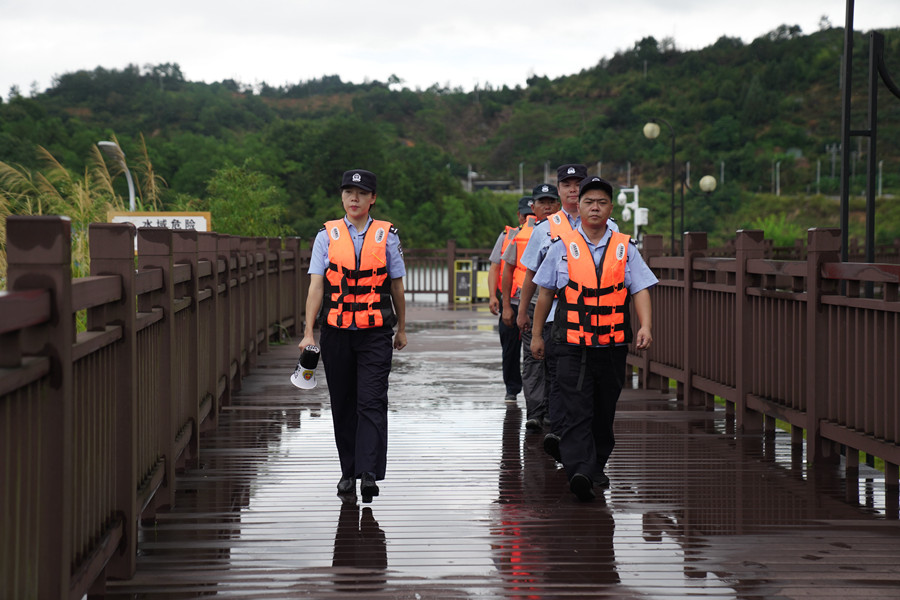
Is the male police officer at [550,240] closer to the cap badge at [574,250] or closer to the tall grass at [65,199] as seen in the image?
the cap badge at [574,250]

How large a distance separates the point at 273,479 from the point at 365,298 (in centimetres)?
144

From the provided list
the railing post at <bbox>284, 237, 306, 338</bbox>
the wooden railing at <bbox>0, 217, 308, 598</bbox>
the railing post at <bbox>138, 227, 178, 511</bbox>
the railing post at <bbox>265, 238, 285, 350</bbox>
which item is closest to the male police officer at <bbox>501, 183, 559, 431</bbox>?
the wooden railing at <bbox>0, 217, 308, 598</bbox>

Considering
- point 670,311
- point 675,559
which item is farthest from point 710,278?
point 675,559

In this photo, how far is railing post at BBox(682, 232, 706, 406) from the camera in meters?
10.2

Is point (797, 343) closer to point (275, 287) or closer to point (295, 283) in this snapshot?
point (275, 287)

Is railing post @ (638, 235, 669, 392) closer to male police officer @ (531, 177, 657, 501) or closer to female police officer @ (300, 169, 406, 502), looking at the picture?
male police officer @ (531, 177, 657, 501)

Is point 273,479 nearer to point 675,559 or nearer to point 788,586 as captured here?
point 675,559

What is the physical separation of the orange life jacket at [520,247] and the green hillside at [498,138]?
6.05m

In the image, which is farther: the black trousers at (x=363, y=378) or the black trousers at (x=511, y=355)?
the black trousers at (x=511, y=355)

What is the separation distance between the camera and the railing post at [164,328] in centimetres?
595

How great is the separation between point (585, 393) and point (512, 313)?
2.75 m

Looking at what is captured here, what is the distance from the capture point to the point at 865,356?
6633 mm

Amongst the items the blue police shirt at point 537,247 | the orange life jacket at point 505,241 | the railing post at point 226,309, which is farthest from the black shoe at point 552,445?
the railing post at point 226,309

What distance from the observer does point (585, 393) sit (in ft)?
21.8
